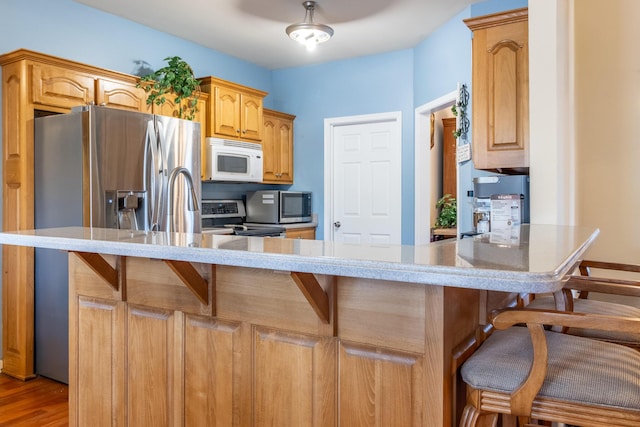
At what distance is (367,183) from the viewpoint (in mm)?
5109

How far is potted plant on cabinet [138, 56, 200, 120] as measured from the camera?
375 centimetres

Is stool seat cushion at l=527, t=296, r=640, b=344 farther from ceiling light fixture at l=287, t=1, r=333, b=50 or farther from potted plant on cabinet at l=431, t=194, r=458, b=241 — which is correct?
ceiling light fixture at l=287, t=1, r=333, b=50

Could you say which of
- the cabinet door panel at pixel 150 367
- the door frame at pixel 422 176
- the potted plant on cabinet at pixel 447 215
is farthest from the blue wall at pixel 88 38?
the potted plant on cabinet at pixel 447 215

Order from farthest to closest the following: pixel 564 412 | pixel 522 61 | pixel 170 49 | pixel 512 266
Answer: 1. pixel 170 49
2. pixel 522 61
3. pixel 564 412
4. pixel 512 266

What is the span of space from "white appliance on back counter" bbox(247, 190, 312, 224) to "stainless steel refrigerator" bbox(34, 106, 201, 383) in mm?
1650

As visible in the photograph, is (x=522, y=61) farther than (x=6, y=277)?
No

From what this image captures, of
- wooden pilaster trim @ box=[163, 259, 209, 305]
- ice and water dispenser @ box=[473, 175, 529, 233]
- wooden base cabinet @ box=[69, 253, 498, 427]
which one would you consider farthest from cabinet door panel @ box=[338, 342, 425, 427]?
ice and water dispenser @ box=[473, 175, 529, 233]

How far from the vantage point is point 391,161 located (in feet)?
16.2

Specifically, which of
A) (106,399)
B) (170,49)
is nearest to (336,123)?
(170,49)

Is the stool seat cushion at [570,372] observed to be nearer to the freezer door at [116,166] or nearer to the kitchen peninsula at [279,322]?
the kitchen peninsula at [279,322]

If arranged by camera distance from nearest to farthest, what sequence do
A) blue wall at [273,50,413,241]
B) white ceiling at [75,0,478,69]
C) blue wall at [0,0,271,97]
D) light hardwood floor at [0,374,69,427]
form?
light hardwood floor at [0,374,69,427] → blue wall at [0,0,271,97] → white ceiling at [75,0,478,69] → blue wall at [273,50,413,241]

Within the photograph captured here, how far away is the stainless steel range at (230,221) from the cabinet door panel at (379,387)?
3.22 meters

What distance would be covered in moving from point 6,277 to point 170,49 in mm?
2387

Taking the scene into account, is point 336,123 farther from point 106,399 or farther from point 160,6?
point 106,399
